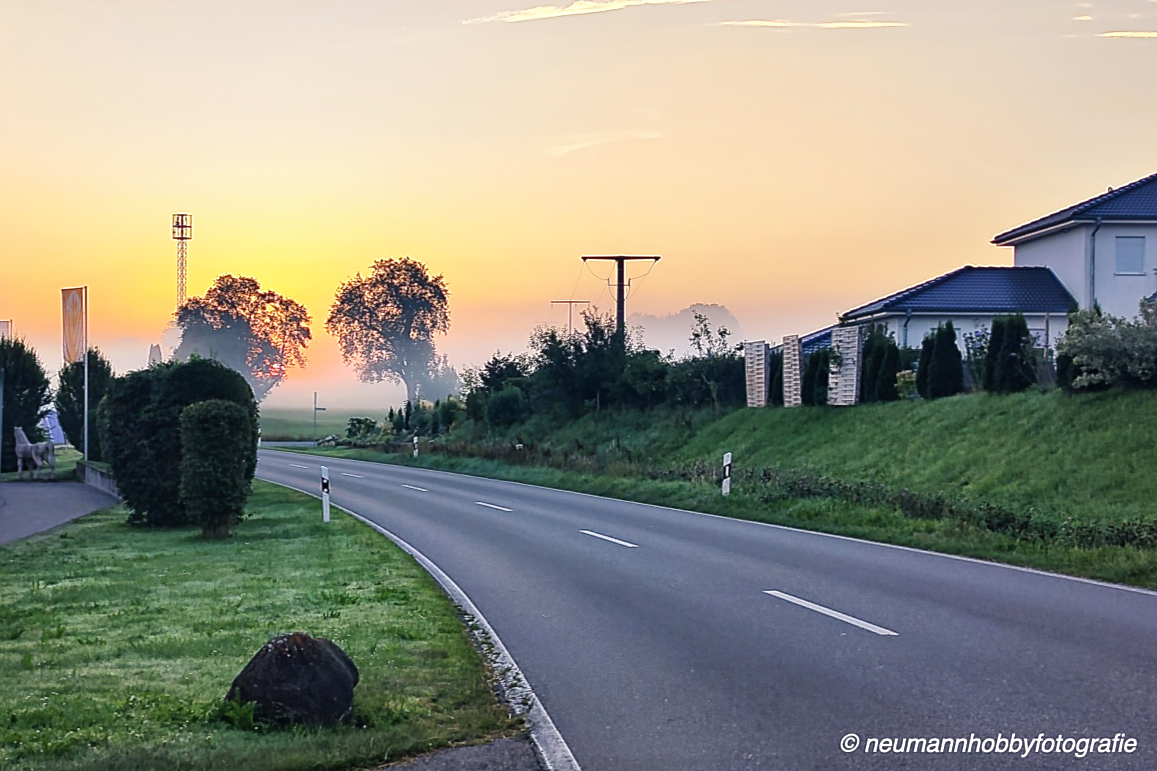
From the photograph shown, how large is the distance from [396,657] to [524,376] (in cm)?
5123

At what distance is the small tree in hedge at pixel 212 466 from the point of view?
67.9 feet

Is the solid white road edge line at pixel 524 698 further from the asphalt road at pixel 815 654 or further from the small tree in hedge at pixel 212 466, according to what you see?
the small tree in hedge at pixel 212 466

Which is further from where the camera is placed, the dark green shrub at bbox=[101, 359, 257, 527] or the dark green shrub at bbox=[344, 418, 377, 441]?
the dark green shrub at bbox=[344, 418, 377, 441]

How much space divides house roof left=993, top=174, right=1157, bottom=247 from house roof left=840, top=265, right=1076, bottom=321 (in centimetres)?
215

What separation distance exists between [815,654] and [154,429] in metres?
18.5

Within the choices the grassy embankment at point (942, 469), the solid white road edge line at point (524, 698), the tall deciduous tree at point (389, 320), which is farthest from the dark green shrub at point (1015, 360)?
the tall deciduous tree at point (389, 320)

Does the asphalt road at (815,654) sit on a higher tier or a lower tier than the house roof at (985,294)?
lower

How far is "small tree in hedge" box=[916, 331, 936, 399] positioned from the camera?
98.1ft

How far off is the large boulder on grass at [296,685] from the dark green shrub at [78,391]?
156 ft

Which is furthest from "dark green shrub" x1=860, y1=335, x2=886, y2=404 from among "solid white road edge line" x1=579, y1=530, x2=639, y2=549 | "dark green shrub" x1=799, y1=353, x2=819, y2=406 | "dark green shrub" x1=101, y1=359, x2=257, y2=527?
"dark green shrub" x1=101, y1=359, x2=257, y2=527

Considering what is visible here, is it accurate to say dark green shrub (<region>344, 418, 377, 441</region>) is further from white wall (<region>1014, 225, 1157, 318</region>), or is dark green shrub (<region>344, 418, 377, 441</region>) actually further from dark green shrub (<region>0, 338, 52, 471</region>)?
white wall (<region>1014, 225, 1157, 318</region>)

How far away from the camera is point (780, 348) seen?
1540 inches

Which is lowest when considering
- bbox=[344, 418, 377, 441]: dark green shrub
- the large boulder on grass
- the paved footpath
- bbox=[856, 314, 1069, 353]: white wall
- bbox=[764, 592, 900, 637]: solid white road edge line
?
the paved footpath

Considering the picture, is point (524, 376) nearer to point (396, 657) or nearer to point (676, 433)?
point (676, 433)
